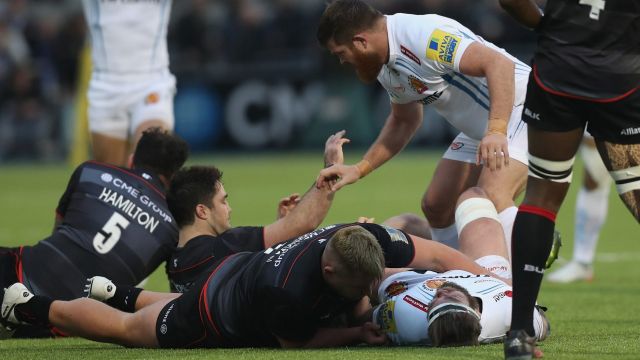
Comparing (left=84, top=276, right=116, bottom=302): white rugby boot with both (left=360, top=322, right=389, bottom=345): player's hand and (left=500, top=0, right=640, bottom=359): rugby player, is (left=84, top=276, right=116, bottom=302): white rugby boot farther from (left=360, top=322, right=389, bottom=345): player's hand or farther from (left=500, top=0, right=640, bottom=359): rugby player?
(left=500, top=0, right=640, bottom=359): rugby player

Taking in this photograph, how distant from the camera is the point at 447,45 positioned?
6.41 metres

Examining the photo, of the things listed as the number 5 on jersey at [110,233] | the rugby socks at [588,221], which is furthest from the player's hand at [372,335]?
the rugby socks at [588,221]

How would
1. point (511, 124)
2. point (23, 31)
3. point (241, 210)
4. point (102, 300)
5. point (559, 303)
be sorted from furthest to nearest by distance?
point (23, 31), point (241, 210), point (559, 303), point (511, 124), point (102, 300)

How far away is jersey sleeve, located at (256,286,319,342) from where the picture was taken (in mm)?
5520

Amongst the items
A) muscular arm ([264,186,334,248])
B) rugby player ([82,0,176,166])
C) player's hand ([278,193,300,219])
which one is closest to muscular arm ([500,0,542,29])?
muscular arm ([264,186,334,248])

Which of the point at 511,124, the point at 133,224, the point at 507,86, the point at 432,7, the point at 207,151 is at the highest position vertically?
the point at 507,86

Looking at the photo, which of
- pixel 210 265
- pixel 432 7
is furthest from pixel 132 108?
pixel 432 7

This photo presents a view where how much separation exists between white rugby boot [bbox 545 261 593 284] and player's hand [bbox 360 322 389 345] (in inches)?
153

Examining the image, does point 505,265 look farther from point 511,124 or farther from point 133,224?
point 133,224

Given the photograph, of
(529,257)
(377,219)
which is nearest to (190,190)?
(529,257)

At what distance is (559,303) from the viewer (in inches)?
314

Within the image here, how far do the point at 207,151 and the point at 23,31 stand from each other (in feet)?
16.0

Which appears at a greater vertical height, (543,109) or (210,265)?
(543,109)

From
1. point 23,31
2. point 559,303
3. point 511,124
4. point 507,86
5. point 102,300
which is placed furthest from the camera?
point 23,31
